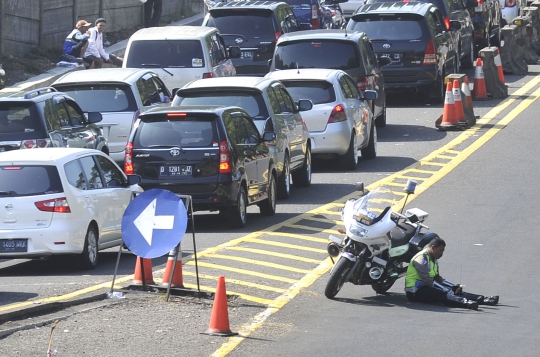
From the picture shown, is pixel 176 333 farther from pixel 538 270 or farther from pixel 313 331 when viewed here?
pixel 538 270

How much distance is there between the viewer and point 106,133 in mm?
21578

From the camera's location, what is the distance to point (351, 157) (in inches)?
890

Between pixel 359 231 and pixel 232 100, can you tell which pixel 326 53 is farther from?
pixel 359 231

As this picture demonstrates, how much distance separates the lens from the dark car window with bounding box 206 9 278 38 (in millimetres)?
29016

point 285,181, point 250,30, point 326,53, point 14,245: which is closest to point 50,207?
point 14,245

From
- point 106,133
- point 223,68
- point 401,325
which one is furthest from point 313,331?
point 223,68

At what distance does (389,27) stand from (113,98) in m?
8.99

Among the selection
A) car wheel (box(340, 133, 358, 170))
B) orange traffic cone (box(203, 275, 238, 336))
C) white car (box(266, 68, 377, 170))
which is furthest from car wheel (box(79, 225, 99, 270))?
car wheel (box(340, 133, 358, 170))

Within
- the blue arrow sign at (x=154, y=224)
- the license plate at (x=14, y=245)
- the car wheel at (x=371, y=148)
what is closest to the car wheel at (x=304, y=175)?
the car wheel at (x=371, y=148)

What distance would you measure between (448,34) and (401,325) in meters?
19.8

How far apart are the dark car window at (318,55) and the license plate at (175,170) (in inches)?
312

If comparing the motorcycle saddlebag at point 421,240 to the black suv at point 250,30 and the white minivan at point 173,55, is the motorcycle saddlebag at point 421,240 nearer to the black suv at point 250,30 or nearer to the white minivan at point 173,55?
the white minivan at point 173,55

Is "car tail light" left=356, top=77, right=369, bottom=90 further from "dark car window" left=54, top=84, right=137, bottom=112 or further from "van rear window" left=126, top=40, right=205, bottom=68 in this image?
"dark car window" left=54, top=84, right=137, bottom=112

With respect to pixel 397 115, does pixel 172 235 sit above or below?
above
